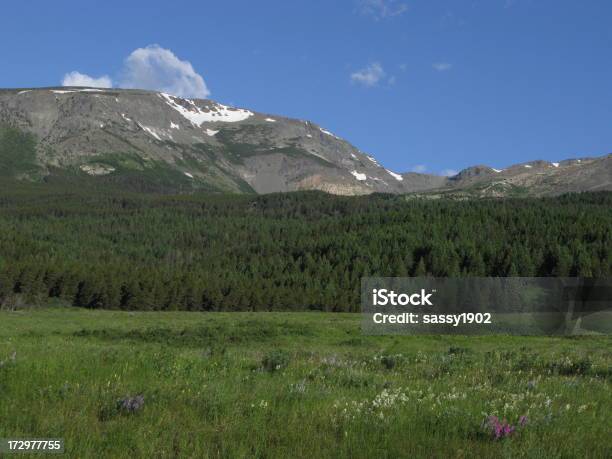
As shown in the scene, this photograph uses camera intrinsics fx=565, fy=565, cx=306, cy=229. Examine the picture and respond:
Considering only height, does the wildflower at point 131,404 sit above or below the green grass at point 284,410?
above

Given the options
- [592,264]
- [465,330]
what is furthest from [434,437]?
[592,264]

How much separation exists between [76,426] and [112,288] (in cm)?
10960

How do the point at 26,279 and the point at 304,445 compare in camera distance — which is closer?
the point at 304,445

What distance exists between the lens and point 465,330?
177 feet

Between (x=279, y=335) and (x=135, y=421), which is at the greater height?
(x=135, y=421)

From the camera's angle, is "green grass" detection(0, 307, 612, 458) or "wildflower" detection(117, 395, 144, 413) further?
"wildflower" detection(117, 395, 144, 413)

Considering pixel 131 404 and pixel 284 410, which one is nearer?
pixel 131 404

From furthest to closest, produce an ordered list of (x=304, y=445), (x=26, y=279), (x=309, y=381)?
(x=26, y=279) < (x=309, y=381) < (x=304, y=445)

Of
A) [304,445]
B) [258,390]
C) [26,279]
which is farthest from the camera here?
[26,279]

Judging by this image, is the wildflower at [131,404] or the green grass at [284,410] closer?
the green grass at [284,410]

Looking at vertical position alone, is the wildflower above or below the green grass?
above

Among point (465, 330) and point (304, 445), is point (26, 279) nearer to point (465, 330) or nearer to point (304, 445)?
point (465, 330)

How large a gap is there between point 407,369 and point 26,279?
349ft

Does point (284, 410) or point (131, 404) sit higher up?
point (131, 404)
